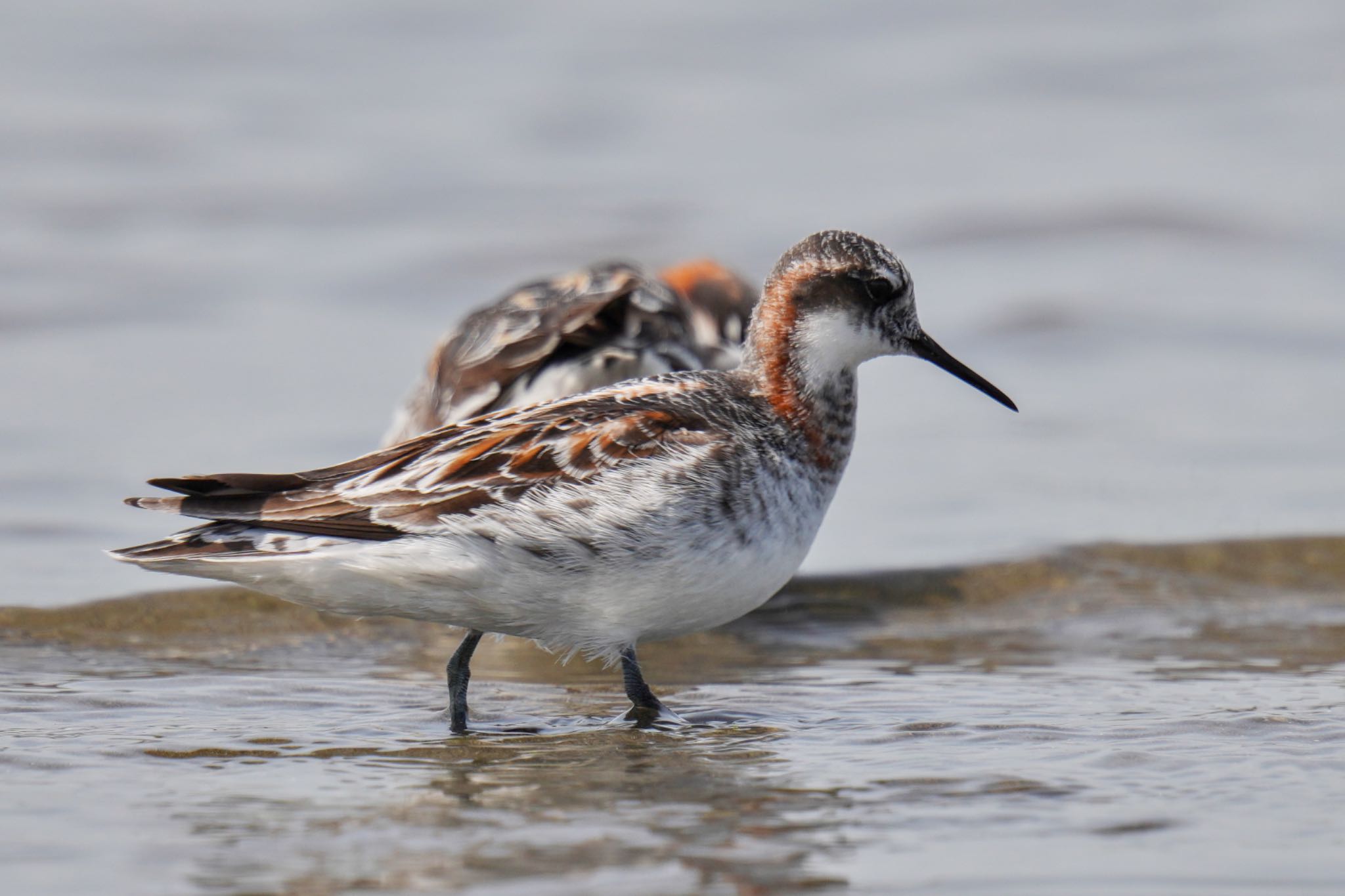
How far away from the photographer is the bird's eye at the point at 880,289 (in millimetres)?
7699

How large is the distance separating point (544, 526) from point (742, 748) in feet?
3.44

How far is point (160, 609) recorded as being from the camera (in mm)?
9086

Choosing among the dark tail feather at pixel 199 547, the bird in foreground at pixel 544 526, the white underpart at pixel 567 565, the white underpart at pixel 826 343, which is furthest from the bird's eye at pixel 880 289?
the dark tail feather at pixel 199 547

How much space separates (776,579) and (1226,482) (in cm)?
508

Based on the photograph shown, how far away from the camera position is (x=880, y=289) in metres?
7.73

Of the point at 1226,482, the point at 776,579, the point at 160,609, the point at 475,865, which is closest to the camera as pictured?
the point at 475,865

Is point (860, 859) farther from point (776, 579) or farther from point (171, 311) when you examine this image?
point (171, 311)

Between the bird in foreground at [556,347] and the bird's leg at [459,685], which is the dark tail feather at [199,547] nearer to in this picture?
the bird's leg at [459,685]

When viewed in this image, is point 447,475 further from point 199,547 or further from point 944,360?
point 944,360

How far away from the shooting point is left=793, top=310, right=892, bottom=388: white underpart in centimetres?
769

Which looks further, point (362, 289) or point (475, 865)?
point (362, 289)

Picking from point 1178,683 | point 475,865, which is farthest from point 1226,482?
point 475,865

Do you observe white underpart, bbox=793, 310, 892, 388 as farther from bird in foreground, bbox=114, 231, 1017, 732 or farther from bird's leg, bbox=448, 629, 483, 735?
bird's leg, bbox=448, 629, 483, 735

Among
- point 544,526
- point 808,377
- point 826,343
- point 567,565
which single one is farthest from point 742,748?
point 826,343
